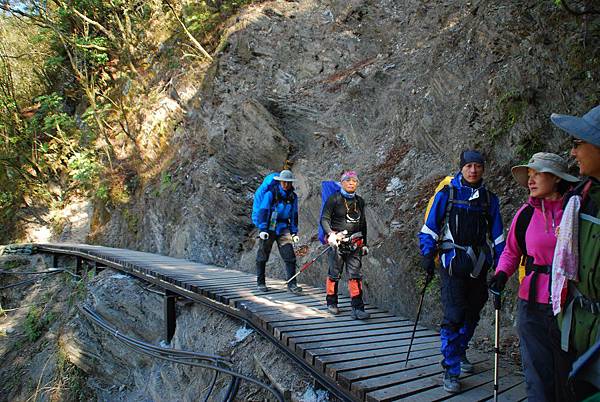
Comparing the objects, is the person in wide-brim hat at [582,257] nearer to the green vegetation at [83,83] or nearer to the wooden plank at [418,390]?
the wooden plank at [418,390]

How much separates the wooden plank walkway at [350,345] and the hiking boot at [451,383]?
0.05 meters

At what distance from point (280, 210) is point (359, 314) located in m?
2.49

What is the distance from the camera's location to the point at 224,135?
13266 mm

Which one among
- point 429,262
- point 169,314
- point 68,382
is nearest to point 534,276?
point 429,262

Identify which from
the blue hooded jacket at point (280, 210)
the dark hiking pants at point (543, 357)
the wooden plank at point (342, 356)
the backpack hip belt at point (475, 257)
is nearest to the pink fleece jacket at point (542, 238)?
the dark hiking pants at point (543, 357)

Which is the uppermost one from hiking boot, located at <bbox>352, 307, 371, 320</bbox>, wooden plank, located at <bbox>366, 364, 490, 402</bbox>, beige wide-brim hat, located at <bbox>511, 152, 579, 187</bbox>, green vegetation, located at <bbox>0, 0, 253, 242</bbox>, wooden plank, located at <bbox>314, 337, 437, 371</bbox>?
green vegetation, located at <bbox>0, 0, 253, 242</bbox>

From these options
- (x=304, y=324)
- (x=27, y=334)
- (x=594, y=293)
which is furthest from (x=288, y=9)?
(x=594, y=293)

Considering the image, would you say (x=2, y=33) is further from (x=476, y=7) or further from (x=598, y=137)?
(x=598, y=137)

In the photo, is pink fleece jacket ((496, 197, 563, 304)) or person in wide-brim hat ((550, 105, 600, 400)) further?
pink fleece jacket ((496, 197, 563, 304))

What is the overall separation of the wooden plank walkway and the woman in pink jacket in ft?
3.46

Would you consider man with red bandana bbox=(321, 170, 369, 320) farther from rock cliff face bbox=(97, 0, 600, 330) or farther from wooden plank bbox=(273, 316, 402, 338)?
rock cliff face bbox=(97, 0, 600, 330)

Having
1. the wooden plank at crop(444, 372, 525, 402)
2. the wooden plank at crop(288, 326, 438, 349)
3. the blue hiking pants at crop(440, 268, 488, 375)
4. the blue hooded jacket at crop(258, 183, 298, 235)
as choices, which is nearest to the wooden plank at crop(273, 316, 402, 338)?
the wooden plank at crop(288, 326, 438, 349)

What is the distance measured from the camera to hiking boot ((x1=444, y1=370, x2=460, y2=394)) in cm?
381

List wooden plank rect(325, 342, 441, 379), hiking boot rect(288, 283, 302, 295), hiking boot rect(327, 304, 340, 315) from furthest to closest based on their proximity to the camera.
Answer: hiking boot rect(288, 283, 302, 295), hiking boot rect(327, 304, 340, 315), wooden plank rect(325, 342, 441, 379)
